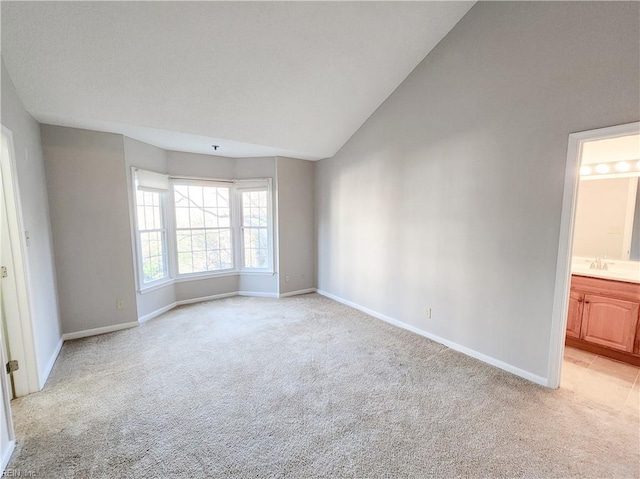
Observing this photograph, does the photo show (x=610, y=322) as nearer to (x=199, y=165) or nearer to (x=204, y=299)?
(x=204, y=299)

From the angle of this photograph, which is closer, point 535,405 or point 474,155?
point 535,405

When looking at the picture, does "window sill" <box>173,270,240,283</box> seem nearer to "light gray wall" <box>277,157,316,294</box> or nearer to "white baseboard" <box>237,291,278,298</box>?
"white baseboard" <box>237,291,278,298</box>

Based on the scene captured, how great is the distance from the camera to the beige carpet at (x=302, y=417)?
5.30 ft

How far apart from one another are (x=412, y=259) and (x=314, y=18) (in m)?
2.65

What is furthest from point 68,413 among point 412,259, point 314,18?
point 314,18

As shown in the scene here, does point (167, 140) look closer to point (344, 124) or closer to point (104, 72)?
point (104, 72)

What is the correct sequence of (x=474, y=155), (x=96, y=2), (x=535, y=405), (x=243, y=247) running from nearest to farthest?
(x=96, y=2) → (x=535, y=405) → (x=474, y=155) → (x=243, y=247)

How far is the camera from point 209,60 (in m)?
2.51

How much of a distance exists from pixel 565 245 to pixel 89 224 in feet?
15.5

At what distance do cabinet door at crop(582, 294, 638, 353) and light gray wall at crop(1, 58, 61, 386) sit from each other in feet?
16.9

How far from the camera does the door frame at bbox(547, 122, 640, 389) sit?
6.75ft

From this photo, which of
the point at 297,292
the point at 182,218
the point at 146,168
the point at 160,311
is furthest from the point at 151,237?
the point at 297,292

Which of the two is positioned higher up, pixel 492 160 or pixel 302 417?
pixel 492 160

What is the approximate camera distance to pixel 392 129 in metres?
3.49
